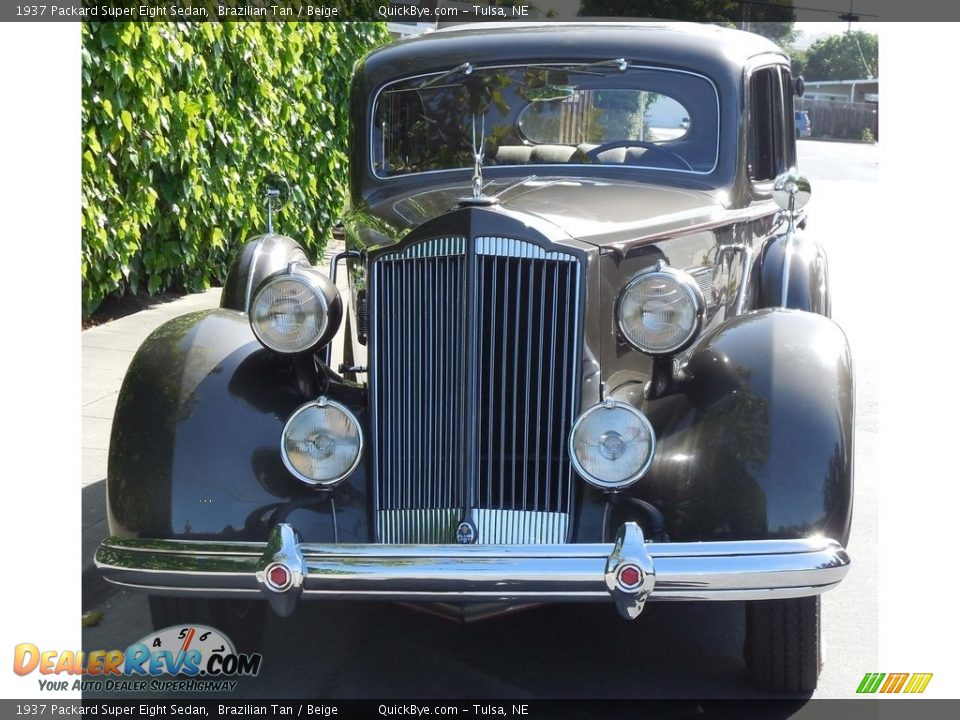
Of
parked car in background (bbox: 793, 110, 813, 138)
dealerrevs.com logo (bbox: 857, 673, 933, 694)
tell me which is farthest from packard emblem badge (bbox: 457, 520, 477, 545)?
parked car in background (bbox: 793, 110, 813, 138)

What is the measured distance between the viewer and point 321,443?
3.09 m

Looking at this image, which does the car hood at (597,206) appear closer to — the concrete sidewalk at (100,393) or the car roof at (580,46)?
the car roof at (580,46)

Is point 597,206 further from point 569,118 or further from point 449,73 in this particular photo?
point 449,73

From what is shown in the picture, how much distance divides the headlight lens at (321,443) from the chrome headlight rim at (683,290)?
2.70 ft

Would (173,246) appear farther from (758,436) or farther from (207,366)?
(758,436)

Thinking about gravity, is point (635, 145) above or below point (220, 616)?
above

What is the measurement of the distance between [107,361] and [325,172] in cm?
381

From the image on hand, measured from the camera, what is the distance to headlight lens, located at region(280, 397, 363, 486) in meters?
3.09

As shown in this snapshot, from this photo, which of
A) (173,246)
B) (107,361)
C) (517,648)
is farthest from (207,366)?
(173,246)

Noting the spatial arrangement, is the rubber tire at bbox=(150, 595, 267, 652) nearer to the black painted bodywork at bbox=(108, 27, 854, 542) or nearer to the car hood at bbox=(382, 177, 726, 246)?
the black painted bodywork at bbox=(108, 27, 854, 542)

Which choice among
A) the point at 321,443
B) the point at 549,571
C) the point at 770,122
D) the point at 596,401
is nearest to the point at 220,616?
the point at 321,443

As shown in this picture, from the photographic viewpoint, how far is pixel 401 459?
10.4 feet

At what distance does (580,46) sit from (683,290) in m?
1.58

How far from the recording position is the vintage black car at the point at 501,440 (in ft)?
8.98
